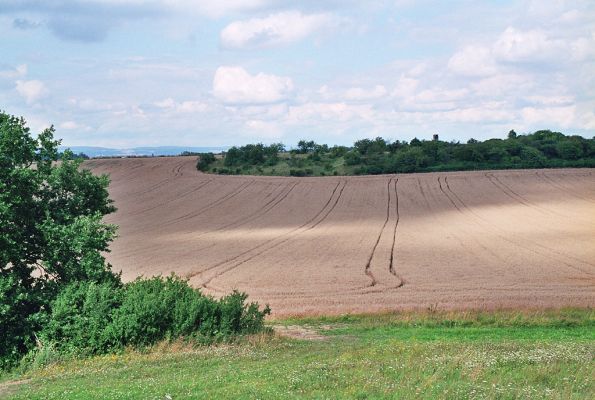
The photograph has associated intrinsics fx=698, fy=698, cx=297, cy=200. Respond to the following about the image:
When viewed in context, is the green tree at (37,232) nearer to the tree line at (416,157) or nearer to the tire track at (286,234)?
the tire track at (286,234)

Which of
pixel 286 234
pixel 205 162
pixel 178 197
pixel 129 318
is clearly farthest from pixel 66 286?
pixel 205 162

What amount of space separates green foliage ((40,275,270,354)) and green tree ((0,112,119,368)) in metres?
0.88

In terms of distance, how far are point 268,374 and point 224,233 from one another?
41.5 m

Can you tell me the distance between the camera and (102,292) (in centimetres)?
2361

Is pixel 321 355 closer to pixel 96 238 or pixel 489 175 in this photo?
pixel 96 238

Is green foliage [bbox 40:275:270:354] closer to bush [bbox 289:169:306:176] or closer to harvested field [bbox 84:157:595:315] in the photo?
harvested field [bbox 84:157:595:315]

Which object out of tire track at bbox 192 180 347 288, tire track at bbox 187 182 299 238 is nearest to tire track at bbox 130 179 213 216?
tire track at bbox 187 182 299 238

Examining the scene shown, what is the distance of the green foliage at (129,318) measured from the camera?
906 inches

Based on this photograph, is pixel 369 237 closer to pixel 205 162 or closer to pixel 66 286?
pixel 66 286

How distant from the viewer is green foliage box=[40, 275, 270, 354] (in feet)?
75.5

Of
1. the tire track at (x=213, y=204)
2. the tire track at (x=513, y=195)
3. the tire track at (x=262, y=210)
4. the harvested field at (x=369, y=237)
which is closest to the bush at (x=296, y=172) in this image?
the harvested field at (x=369, y=237)

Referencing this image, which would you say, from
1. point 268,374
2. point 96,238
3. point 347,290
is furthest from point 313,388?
point 347,290

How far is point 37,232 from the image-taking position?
25328 millimetres

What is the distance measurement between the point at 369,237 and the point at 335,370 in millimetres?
36605
